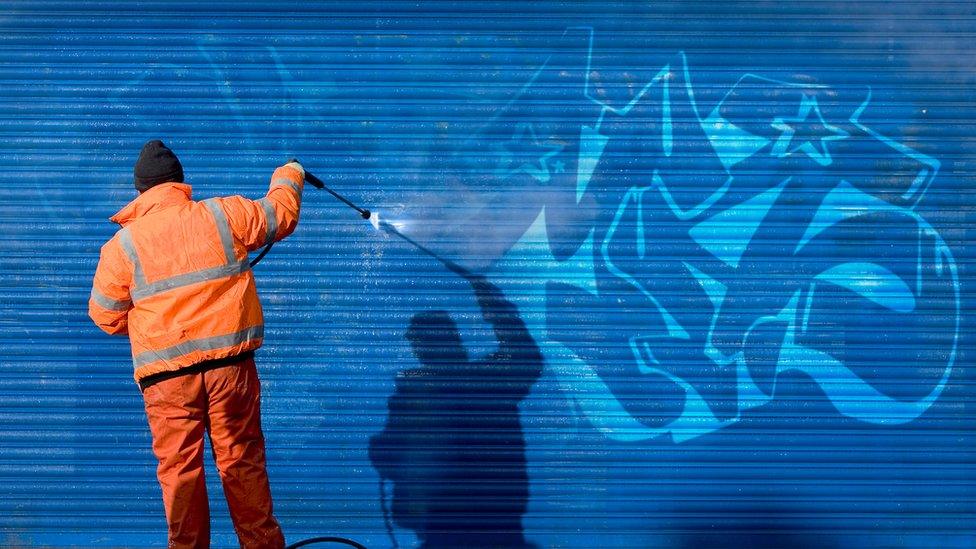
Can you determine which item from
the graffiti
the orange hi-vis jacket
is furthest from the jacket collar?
the graffiti

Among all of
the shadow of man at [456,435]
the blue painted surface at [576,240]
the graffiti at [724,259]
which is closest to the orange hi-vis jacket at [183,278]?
the blue painted surface at [576,240]

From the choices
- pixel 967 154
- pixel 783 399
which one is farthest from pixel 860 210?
pixel 783 399

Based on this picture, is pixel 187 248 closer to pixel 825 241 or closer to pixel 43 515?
pixel 43 515

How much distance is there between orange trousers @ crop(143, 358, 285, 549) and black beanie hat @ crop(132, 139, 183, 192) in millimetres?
860

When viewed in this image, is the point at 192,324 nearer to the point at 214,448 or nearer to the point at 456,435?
the point at 214,448

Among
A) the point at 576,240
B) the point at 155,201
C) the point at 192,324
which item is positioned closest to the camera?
the point at 192,324

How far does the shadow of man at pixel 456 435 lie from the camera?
5.07m

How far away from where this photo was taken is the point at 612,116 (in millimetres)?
5051

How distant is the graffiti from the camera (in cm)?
503

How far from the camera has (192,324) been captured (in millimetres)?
3762

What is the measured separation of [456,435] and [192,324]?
1.82m

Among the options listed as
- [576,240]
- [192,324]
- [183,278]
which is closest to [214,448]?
[192,324]

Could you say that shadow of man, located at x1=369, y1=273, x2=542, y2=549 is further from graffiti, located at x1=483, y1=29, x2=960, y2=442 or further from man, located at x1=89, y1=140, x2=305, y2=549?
man, located at x1=89, y1=140, x2=305, y2=549

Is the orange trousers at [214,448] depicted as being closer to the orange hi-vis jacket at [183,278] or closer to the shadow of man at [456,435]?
the orange hi-vis jacket at [183,278]
